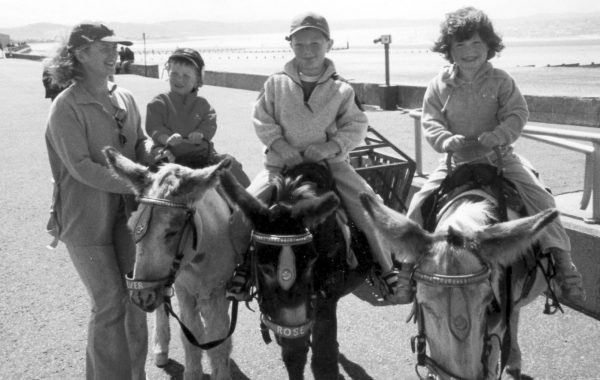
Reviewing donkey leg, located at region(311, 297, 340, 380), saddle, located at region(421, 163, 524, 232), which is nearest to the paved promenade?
donkey leg, located at region(311, 297, 340, 380)

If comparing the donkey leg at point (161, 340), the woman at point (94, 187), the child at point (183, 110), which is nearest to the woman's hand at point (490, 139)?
the child at point (183, 110)

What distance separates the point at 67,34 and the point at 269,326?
2487 millimetres

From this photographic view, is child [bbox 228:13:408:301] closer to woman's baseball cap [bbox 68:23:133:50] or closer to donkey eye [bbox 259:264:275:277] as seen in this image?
donkey eye [bbox 259:264:275:277]

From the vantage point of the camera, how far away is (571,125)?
50.2 feet

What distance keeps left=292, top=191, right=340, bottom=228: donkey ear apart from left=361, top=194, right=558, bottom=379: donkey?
0.41m

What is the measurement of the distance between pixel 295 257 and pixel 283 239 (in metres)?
0.14

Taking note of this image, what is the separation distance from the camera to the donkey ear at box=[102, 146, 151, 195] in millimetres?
3941

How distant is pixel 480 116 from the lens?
466 cm

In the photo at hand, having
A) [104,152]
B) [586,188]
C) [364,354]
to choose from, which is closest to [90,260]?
[104,152]

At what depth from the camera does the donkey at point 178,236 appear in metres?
3.78

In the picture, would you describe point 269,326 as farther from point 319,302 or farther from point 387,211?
point 387,211

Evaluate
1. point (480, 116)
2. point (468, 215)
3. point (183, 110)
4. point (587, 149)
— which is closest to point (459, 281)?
point (468, 215)

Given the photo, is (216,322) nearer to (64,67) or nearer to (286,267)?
(286,267)

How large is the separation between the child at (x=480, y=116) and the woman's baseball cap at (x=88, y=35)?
95.7 inches
